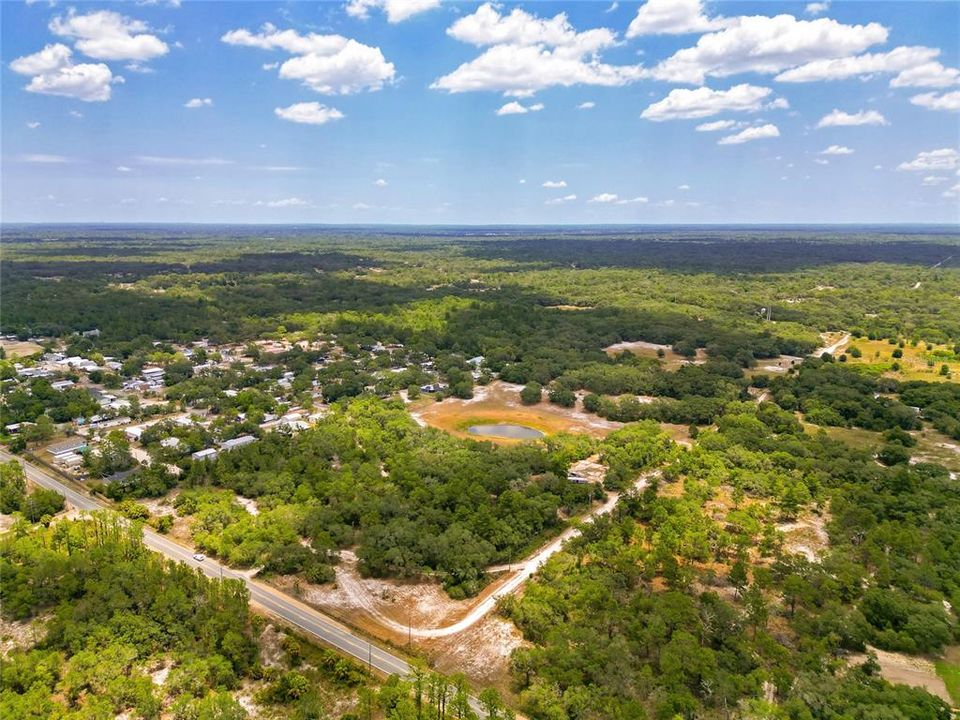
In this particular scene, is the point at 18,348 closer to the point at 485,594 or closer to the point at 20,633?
the point at 20,633

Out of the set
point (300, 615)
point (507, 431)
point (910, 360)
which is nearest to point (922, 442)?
point (910, 360)

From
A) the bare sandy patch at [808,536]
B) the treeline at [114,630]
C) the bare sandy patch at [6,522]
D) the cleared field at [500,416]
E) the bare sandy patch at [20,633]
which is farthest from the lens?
→ the cleared field at [500,416]

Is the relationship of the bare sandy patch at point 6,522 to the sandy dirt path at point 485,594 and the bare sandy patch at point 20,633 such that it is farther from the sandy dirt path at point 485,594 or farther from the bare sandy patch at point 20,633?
the sandy dirt path at point 485,594

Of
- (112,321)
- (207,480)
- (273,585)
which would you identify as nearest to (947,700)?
(273,585)

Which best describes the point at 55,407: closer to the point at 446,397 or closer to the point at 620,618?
the point at 446,397

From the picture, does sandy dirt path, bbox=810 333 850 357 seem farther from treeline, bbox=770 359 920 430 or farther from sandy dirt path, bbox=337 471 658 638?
sandy dirt path, bbox=337 471 658 638

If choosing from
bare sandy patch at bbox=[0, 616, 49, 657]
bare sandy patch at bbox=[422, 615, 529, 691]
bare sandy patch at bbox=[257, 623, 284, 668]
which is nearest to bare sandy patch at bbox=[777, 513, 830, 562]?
bare sandy patch at bbox=[422, 615, 529, 691]

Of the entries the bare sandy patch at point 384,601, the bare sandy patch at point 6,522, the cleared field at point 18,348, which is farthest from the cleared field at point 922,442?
the cleared field at point 18,348
